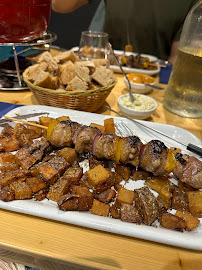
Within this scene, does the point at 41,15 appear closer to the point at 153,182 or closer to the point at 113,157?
the point at 113,157

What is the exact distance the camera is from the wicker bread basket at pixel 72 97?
2.30m

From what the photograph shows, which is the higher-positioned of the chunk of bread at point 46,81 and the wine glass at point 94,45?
the wine glass at point 94,45

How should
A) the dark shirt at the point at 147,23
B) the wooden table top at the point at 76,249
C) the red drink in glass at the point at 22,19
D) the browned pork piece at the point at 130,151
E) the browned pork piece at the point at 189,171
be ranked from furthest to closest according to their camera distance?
the dark shirt at the point at 147,23
the red drink in glass at the point at 22,19
the browned pork piece at the point at 130,151
the browned pork piece at the point at 189,171
the wooden table top at the point at 76,249

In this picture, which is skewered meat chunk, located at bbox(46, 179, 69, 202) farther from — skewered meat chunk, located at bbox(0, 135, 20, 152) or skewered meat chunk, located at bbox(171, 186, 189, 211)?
skewered meat chunk, located at bbox(171, 186, 189, 211)

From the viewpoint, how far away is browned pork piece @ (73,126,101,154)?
180 centimetres

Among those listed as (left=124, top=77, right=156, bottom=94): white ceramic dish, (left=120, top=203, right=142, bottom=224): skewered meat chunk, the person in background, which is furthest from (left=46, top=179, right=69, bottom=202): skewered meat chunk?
the person in background

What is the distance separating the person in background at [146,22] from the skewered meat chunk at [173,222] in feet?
12.6

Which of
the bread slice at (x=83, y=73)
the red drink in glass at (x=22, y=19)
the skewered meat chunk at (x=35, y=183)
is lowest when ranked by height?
the skewered meat chunk at (x=35, y=183)

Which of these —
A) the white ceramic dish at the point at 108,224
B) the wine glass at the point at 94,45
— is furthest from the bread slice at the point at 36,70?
the white ceramic dish at the point at 108,224

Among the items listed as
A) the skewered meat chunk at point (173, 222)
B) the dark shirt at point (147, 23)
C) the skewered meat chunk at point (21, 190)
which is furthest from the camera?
the dark shirt at point (147, 23)

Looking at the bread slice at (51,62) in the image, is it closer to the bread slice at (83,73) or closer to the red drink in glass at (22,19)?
the bread slice at (83,73)

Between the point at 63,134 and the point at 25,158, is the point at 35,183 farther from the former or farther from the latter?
the point at 63,134

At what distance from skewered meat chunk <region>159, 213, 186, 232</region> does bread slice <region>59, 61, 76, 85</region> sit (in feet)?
5.87

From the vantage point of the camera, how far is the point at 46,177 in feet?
5.26
